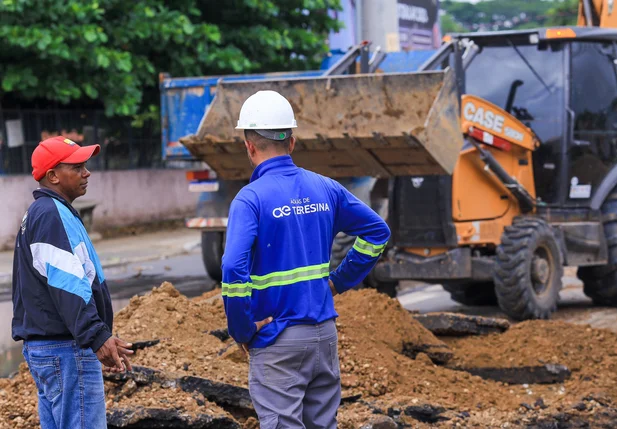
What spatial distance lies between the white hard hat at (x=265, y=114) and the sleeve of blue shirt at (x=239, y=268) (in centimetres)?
34

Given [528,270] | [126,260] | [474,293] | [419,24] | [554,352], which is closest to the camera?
[554,352]

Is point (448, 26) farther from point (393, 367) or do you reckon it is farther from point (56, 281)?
point (56, 281)

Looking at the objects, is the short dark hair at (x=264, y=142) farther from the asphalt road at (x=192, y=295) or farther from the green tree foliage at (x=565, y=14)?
the green tree foliage at (x=565, y=14)

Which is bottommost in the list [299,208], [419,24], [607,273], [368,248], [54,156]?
[607,273]

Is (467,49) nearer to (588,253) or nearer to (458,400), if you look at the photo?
(588,253)

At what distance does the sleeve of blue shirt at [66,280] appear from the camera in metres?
4.28

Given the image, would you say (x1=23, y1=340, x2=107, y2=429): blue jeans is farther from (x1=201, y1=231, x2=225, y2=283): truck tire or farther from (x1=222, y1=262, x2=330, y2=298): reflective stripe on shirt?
(x1=201, y1=231, x2=225, y2=283): truck tire

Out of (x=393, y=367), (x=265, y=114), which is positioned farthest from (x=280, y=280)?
(x=393, y=367)

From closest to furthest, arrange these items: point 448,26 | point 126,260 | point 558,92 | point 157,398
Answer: point 157,398 → point 558,92 → point 126,260 → point 448,26

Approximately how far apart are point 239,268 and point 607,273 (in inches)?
313

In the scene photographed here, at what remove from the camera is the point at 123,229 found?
64.8 feet

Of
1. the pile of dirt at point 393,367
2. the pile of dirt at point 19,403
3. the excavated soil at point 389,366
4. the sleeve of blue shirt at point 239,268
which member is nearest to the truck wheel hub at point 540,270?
the excavated soil at point 389,366

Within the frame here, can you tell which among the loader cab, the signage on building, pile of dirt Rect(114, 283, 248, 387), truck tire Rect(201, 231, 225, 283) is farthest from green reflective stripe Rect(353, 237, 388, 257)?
the signage on building

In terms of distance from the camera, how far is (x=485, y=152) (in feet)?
34.0
